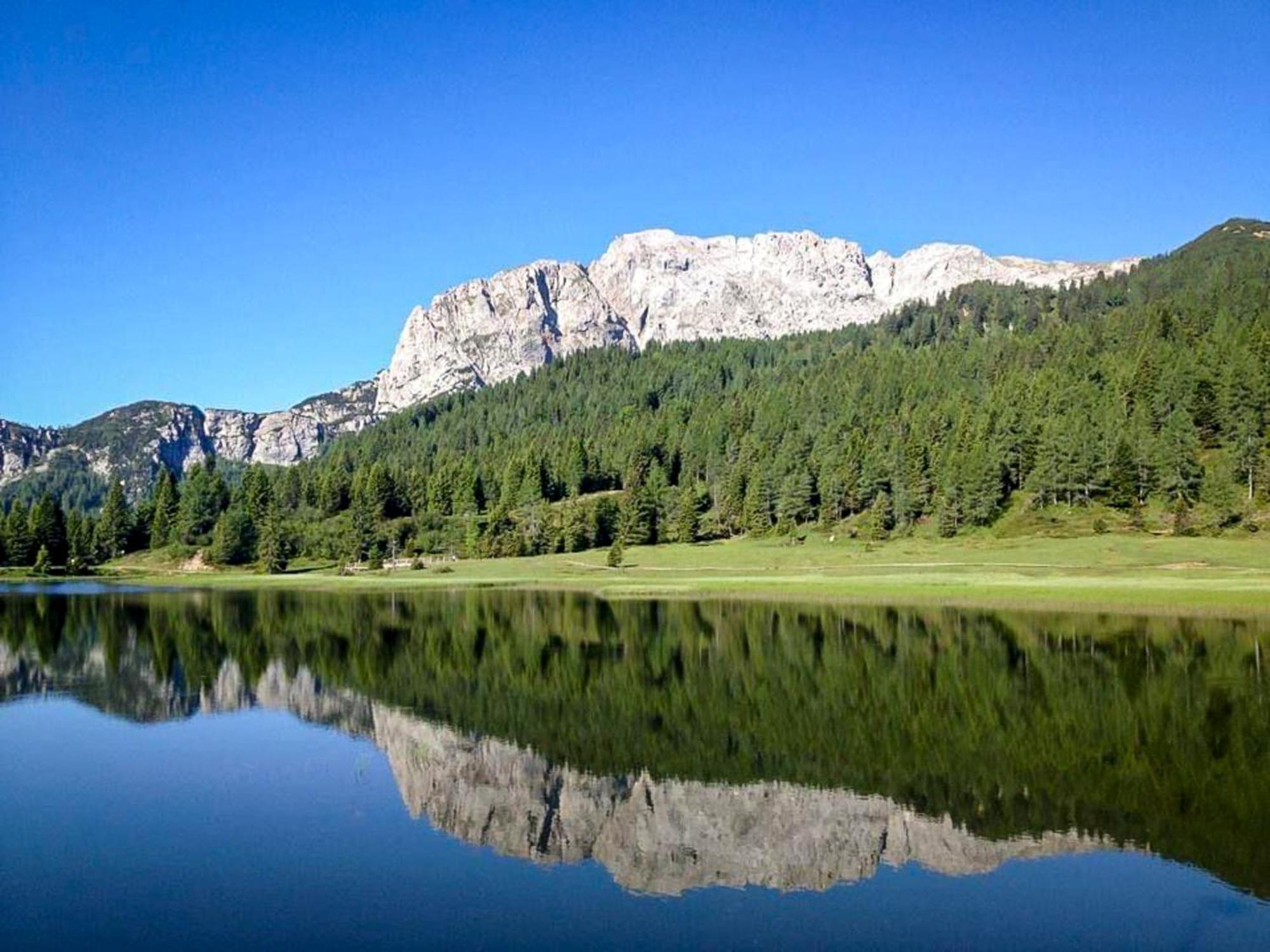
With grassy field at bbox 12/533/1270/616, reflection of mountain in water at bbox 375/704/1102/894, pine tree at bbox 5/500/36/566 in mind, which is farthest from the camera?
pine tree at bbox 5/500/36/566

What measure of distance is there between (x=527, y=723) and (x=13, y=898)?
19.8m

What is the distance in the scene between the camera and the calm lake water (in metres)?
19.4

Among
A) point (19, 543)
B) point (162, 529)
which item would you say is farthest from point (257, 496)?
point (19, 543)

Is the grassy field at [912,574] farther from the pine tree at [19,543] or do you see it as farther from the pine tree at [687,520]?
the pine tree at [19,543]

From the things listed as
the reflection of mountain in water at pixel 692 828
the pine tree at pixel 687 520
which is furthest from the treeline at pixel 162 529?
the reflection of mountain in water at pixel 692 828

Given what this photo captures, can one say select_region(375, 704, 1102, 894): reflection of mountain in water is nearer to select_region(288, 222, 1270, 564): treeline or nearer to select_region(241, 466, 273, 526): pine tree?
select_region(288, 222, 1270, 564): treeline

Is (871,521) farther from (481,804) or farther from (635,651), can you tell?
(481,804)

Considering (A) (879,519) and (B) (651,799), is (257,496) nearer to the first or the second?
(A) (879,519)

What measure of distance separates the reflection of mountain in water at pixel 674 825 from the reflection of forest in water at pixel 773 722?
0.31ft

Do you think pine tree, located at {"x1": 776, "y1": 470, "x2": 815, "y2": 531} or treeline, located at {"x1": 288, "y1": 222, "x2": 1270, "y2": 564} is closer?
treeline, located at {"x1": 288, "y1": 222, "x2": 1270, "y2": 564}

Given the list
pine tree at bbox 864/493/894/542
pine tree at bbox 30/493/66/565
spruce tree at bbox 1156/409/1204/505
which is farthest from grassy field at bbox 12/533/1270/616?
pine tree at bbox 30/493/66/565

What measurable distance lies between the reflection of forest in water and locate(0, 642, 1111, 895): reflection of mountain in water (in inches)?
3.7

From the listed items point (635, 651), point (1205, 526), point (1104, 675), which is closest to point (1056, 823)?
point (1104, 675)

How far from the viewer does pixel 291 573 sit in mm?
154125
